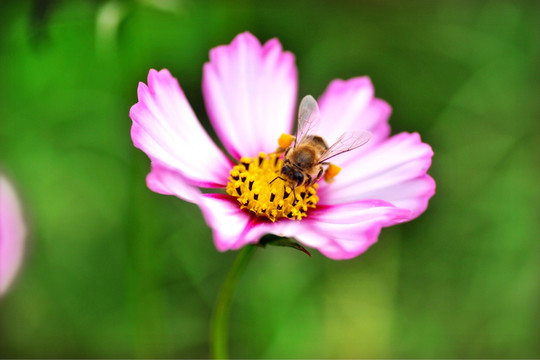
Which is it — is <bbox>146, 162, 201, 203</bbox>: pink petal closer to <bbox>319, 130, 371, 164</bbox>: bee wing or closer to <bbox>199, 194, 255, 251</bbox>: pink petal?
<bbox>199, 194, 255, 251</bbox>: pink petal

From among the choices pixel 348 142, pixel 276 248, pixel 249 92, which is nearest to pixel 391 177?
pixel 348 142

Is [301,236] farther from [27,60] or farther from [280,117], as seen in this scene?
[27,60]

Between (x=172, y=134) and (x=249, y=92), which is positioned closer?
(x=172, y=134)

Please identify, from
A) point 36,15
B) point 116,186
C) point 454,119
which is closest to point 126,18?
point 36,15

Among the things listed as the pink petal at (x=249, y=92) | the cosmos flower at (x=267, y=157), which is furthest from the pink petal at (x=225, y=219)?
the pink petal at (x=249, y=92)

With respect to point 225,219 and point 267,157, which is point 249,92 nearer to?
point 267,157

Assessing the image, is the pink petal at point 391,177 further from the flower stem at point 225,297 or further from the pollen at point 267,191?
the flower stem at point 225,297

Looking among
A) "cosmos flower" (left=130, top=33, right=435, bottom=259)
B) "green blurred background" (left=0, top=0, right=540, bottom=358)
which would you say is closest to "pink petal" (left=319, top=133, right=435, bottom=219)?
"cosmos flower" (left=130, top=33, right=435, bottom=259)
